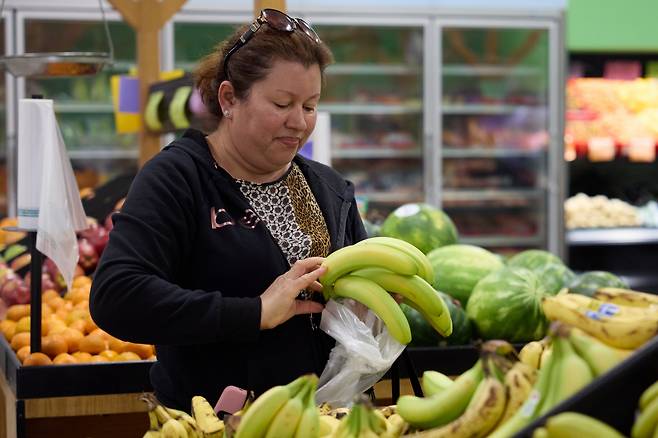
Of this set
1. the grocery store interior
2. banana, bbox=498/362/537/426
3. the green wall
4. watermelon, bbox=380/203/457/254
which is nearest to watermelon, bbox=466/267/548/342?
watermelon, bbox=380/203/457/254

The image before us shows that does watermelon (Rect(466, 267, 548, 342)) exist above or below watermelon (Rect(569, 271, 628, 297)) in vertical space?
below

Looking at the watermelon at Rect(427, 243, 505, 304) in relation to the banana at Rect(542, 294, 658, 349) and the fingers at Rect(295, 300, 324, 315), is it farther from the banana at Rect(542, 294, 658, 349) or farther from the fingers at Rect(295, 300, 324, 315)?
the banana at Rect(542, 294, 658, 349)

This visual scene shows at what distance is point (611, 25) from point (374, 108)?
5.40ft

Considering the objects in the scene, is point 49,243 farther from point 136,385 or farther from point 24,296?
point 24,296

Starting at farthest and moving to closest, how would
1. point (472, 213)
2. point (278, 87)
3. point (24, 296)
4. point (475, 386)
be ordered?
point (472, 213), point (24, 296), point (278, 87), point (475, 386)

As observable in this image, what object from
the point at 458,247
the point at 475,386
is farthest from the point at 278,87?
the point at 458,247

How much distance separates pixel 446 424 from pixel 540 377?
189mm

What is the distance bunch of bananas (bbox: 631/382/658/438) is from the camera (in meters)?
1.12

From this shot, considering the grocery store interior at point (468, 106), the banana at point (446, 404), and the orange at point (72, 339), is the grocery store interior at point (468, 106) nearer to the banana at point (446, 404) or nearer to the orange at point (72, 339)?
the orange at point (72, 339)

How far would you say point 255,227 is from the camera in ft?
6.70

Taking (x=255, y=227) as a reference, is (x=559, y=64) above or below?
above

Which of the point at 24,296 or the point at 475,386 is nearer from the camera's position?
the point at 475,386

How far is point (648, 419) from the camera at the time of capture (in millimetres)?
1123

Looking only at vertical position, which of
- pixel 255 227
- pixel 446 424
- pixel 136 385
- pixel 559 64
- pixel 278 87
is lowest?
pixel 136 385
